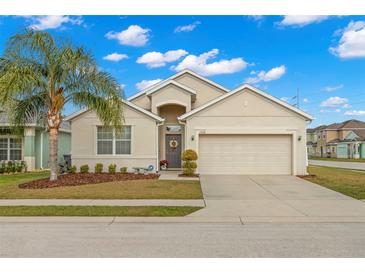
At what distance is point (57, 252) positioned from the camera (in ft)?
19.2

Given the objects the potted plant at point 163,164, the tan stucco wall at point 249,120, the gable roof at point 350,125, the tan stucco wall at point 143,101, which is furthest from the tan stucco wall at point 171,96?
the gable roof at point 350,125

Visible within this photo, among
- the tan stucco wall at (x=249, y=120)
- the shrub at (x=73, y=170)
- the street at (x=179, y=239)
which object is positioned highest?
the tan stucco wall at (x=249, y=120)

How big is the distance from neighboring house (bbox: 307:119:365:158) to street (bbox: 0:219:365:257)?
54983mm

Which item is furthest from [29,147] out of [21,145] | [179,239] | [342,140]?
[342,140]

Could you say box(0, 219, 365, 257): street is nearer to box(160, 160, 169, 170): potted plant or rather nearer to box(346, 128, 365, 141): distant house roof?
box(160, 160, 169, 170): potted plant

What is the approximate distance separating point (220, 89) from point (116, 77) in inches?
403

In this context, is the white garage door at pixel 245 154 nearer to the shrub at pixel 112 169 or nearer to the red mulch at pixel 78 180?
the red mulch at pixel 78 180

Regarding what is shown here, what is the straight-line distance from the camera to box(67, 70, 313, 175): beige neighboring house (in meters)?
19.6

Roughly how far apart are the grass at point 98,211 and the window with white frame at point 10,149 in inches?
557

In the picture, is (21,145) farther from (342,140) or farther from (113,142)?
(342,140)

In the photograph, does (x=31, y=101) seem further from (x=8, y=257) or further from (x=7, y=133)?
(x=8, y=257)

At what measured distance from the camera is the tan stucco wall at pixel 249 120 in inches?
771

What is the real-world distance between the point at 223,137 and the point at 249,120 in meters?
1.71

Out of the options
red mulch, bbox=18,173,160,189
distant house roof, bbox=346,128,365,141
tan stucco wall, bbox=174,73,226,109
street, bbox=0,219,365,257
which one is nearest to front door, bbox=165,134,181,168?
tan stucco wall, bbox=174,73,226,109
